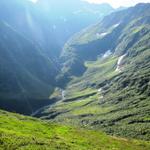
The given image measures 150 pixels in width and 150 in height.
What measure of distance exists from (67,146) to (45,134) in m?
19.4

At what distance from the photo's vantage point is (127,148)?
10544 centimetres

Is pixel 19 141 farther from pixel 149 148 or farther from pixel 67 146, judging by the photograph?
pixel 149 148

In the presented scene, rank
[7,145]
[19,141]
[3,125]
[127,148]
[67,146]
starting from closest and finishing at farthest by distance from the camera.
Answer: [7,145], [19,141], [67,146], [3,125], [127,148]

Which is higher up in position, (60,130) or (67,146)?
(60,130)

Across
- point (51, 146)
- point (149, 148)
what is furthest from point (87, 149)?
point (149, 148)

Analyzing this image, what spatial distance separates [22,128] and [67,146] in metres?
22.5

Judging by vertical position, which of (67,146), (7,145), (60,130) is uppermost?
(60,130)

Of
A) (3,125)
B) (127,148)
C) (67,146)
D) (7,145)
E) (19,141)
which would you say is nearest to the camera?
(7,145)

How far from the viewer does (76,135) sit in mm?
112062

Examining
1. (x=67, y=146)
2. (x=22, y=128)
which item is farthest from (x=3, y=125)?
(x=67, y=146)

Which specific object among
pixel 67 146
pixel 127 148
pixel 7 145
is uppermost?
pixel 127 148

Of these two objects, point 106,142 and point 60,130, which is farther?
point 60,130

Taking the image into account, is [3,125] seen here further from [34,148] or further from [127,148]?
[127,148]

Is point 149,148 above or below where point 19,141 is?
above
